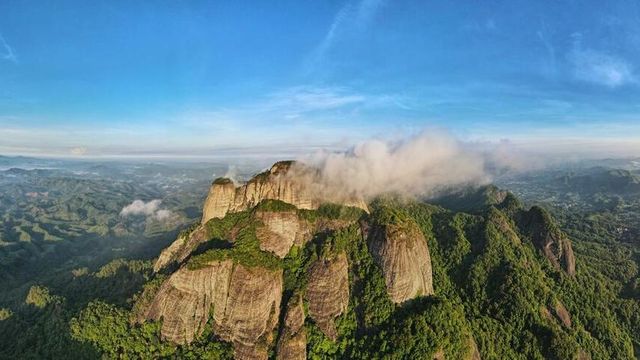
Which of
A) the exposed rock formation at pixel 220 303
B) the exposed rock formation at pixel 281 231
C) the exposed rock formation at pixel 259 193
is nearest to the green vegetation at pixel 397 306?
the exposed rock formation at pixel 281 231

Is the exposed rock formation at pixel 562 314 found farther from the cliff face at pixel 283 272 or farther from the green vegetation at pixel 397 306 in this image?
the green vegetation at pixel 397 306

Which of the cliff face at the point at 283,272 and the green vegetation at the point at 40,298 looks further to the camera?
the green vegetation at the point at 40,298

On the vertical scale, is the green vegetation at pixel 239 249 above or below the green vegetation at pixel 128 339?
above

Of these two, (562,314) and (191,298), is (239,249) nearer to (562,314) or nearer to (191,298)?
(191,298)

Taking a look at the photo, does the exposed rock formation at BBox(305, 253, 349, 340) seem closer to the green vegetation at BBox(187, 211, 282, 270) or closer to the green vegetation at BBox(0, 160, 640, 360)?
the green vegetation at BBox(0, 160, 640, 360)

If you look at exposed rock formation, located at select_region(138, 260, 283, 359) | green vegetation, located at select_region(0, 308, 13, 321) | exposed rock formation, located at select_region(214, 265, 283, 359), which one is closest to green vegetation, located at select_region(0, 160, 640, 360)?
green vegetation, located at select_region(0, 308, 13, 321)
